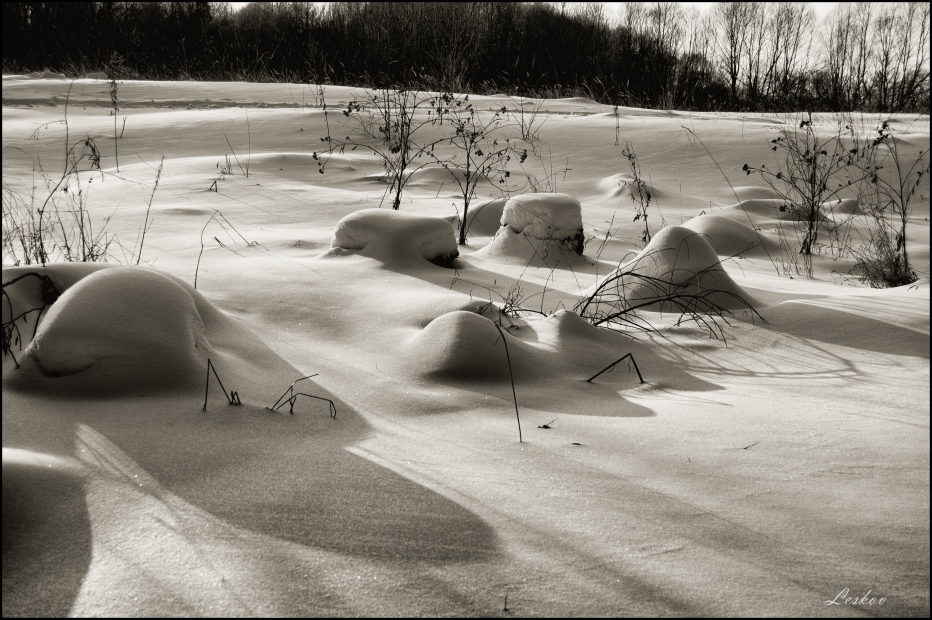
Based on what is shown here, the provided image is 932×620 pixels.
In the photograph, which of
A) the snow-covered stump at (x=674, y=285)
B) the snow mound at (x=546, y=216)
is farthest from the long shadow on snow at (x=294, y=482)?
the snow mound at (x=546, y=216)

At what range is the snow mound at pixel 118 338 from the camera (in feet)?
5.55

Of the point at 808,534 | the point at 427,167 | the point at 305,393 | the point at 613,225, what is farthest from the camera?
the point at 427,167

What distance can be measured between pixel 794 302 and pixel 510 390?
1.27 m

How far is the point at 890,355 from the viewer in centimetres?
219

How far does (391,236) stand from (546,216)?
2.79 feet

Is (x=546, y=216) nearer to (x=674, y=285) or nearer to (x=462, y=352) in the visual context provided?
(x=674, y=285)

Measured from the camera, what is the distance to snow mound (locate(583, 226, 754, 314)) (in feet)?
8.83

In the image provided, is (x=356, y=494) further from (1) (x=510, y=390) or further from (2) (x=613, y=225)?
(2) (x=613, y=225)

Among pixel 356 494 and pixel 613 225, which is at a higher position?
pixel 613 225

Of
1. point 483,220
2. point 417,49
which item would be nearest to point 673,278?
point 483,220

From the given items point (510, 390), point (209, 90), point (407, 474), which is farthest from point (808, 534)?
point (209, 90)

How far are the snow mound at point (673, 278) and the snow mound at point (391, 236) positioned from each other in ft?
Result: 2.34

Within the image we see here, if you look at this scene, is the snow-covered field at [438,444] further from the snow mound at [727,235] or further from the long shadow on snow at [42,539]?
the snow mound at [727,235]

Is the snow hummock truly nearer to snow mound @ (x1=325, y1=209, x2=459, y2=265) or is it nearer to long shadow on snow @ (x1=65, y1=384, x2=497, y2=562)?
snow mound @ (x1=325, y1=209, x2=459, y2=265)
